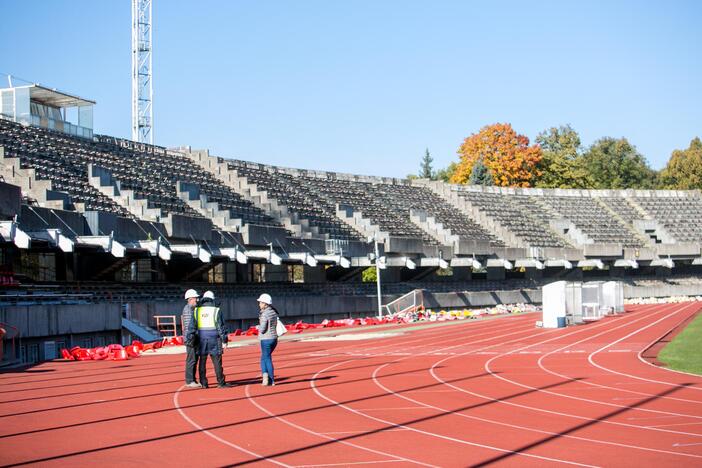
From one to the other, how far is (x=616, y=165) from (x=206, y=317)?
10014 centimetres

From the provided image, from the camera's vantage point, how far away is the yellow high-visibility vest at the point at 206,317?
1656 cm

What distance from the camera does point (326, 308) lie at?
151 feet

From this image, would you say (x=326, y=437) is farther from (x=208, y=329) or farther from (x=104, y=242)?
(x=104, y=242)

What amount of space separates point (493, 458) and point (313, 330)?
29.6m

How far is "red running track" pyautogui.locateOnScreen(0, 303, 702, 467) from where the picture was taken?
407 inches

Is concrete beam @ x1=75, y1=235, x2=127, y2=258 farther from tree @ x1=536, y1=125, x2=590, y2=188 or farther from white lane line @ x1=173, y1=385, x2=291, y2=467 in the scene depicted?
tree @ x1=536, y1=125, x2=590, y2=188

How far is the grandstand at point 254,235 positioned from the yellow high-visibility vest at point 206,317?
32.8 feet

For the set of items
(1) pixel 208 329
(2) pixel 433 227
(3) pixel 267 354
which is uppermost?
(2) pixel 433 227

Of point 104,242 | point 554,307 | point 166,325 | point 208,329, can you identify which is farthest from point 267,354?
point 554,307

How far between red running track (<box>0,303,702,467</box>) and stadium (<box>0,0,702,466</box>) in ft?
0.23

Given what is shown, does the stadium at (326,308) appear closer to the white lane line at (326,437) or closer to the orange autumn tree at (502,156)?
the white lane line at (326,437)

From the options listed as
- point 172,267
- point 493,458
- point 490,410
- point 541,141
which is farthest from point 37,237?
point 541,141

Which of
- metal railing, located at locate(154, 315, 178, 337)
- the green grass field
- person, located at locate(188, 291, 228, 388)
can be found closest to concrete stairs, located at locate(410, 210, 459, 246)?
metal railing, located at locate(154, 315, 178, 337)

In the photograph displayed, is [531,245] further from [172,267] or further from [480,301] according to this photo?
[172,267]
